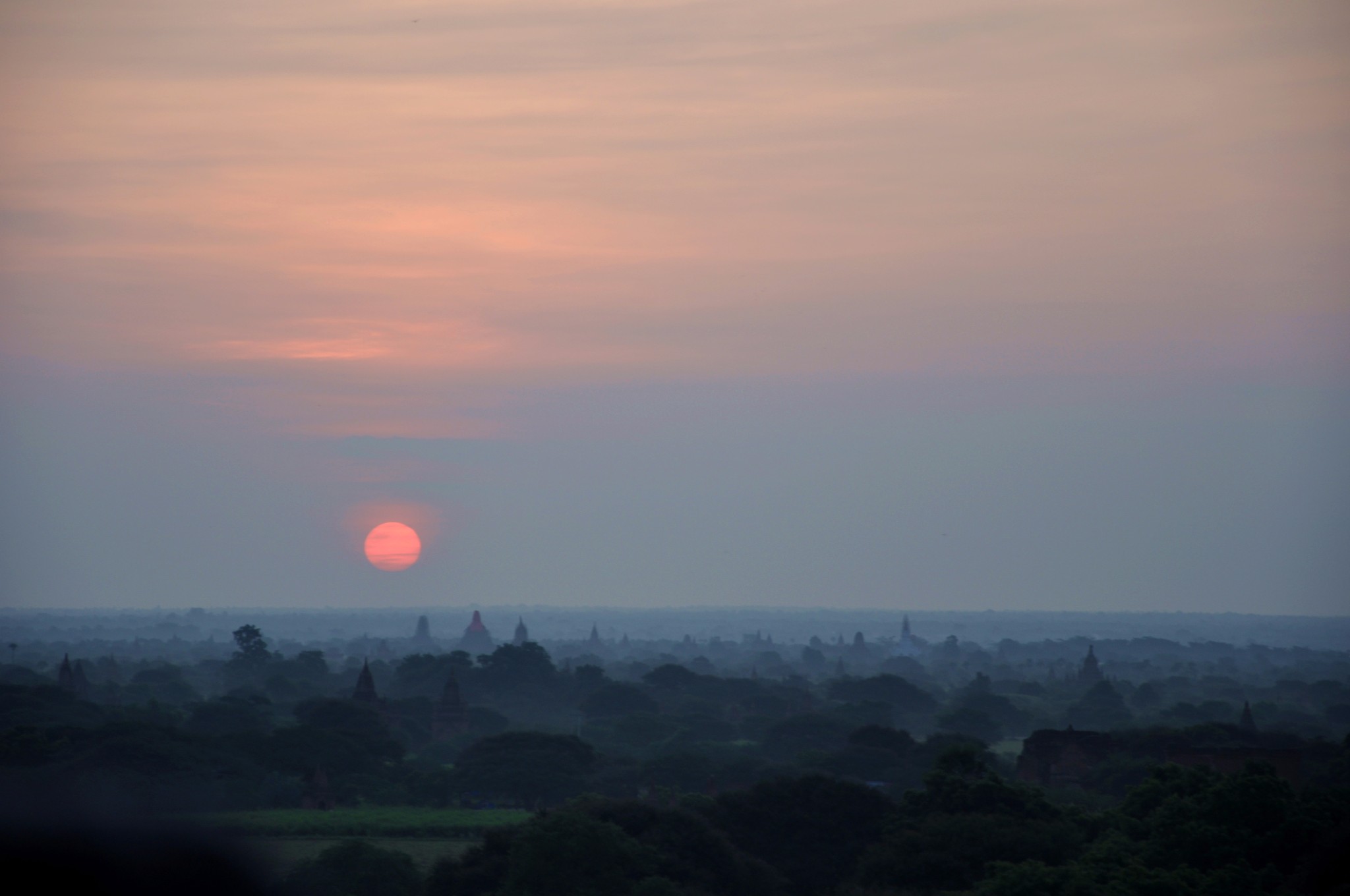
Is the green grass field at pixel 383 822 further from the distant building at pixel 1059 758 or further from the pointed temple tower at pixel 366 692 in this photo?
the pointed temple tower at pixel 366 692

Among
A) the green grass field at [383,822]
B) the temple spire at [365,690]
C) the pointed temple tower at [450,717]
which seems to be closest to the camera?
the green grass field at [383,822]

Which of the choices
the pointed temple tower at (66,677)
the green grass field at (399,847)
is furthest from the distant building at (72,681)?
the green grass field at (399,847)

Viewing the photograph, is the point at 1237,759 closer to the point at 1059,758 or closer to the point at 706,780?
the point at 1059,758

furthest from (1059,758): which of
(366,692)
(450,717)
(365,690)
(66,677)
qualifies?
(66,677)

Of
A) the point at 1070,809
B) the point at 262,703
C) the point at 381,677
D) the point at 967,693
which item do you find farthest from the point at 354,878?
the point at 381,677

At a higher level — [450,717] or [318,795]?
[450,717]

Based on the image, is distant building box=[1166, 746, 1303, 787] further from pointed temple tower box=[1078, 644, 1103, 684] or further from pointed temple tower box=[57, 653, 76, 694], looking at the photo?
pointed temple tower box=[1078, 644, 1103, 684]
